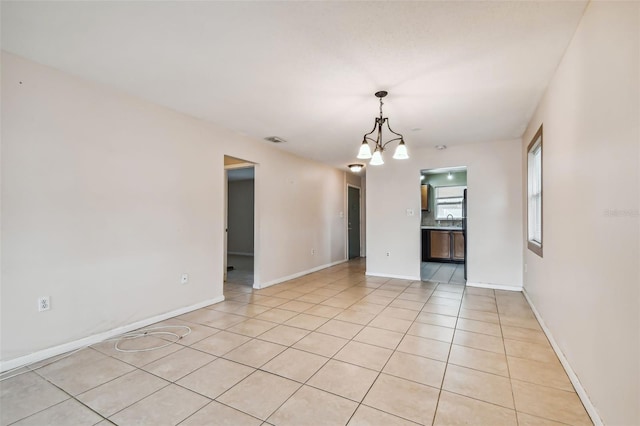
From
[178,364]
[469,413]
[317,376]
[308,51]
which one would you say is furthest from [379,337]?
[308,51]

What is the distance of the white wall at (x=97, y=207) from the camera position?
2.33m

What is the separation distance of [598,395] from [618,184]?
3.98 feet

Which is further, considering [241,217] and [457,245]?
[241,217]

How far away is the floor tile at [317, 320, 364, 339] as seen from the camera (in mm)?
2984

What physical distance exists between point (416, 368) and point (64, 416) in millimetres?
2379

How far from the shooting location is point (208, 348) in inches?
105

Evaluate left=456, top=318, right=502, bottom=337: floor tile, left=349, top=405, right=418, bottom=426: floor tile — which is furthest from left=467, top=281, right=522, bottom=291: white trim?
left=349, top=405, right=418, bottom=426: floor tile

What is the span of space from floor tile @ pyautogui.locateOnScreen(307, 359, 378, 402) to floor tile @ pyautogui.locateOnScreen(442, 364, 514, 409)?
56 centimetres

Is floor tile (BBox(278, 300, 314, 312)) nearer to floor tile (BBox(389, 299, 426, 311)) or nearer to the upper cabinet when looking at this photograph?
floor tile (BBox(389, 299, 426, 311))

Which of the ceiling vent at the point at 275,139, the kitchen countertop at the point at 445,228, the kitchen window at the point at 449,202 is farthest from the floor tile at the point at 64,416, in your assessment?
the kitchen window at the point at 449,202

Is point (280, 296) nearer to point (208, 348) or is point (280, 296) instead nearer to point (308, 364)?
point (208, 348)

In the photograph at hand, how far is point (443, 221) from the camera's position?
7957 millimetres

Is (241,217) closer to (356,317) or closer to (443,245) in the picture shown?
(443,245)

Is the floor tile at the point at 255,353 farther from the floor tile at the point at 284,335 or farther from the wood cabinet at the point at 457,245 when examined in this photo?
the wood cabinet at the point at 457,245
